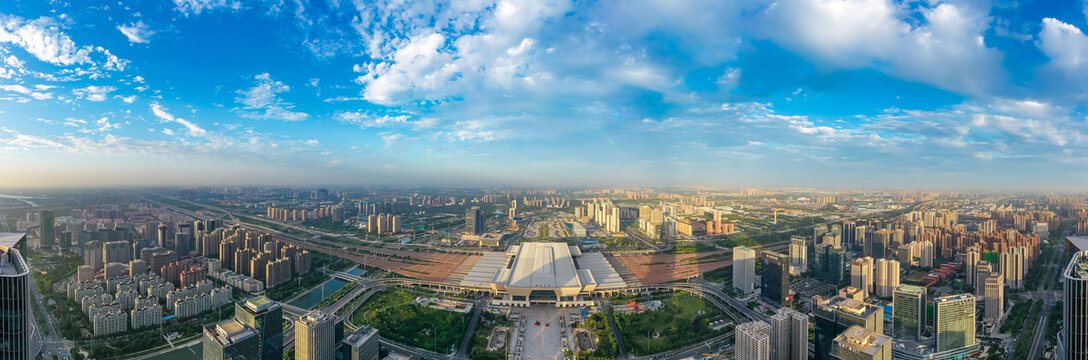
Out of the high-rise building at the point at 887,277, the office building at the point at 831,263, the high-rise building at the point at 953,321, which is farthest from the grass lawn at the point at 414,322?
the high-rise building at the point at 887,277

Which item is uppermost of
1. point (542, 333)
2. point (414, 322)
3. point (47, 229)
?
point (47, 229)

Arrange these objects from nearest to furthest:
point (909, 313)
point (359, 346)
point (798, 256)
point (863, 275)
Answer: point (359, 346), point (909, 313), point (863, 275), point (798, 256)

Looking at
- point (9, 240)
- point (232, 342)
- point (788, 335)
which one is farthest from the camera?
point (788, 335)

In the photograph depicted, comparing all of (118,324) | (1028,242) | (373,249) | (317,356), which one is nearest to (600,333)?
(317,356)

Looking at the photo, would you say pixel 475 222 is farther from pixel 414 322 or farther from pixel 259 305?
pixel 259 305

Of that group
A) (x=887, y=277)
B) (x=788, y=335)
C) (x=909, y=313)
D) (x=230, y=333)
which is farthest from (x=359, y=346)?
Answer: (x=887, y=277)

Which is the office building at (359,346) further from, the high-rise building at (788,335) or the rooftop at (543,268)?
the high-rise building at (788,335)

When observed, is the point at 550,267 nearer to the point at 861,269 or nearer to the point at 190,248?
the point at 861,269
